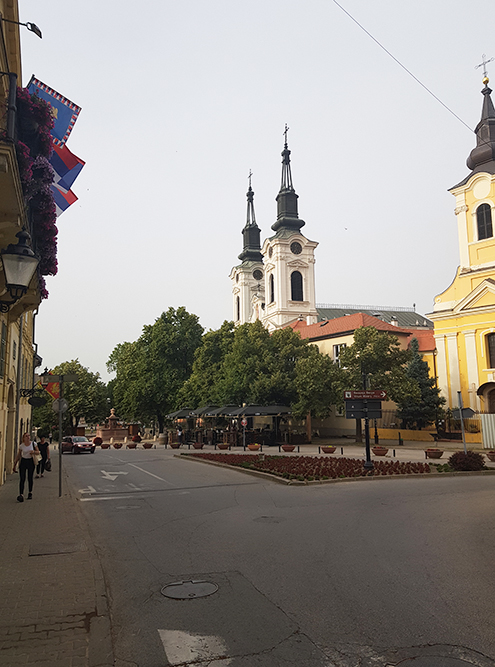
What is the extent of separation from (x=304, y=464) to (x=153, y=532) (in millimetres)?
12627

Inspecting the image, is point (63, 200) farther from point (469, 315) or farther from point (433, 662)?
point (469, 315)

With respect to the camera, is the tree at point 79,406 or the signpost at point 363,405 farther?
the tree at point 79,406

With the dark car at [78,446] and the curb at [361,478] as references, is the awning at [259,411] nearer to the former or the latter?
the dark car at [78,446]

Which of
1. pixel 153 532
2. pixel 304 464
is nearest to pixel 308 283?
pixel 304 464

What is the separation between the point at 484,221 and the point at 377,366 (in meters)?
16.0

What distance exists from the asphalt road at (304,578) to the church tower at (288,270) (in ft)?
201

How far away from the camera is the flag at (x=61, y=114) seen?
50.3ft

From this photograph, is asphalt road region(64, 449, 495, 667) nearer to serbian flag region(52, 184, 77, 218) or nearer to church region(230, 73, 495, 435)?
serbian flag region(52, 184, 77, 218)

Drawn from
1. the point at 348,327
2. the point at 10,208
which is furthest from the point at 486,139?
the point at 10,208

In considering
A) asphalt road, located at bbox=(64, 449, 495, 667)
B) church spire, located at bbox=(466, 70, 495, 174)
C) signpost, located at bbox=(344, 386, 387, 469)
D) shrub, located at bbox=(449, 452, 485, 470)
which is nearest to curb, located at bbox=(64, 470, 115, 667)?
asphalt road, located at bbox=(64, 449, 495, 667)

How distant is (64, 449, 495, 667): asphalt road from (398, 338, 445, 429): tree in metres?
32.1

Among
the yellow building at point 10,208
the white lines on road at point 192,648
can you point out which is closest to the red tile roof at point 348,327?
the yellow building at point 10,208

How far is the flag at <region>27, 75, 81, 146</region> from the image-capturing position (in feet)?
50.3

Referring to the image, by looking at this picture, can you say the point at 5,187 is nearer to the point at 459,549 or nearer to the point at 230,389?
the point at 459,549
